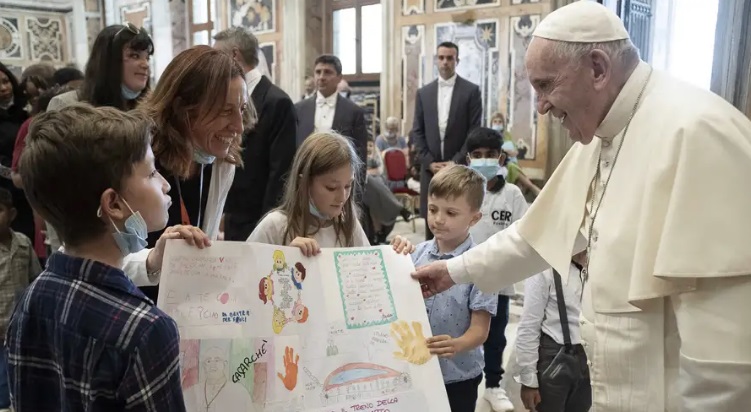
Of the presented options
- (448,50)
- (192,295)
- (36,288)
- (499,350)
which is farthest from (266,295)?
(448,50)

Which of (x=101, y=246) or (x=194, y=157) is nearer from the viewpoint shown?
(x=101, y=246)

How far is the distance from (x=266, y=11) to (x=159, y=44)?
4.08m

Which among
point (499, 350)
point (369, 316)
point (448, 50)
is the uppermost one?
point (448, 50)

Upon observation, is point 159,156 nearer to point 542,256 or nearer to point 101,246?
point 101,246

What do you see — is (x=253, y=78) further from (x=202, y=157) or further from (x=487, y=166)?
(x=202, y=157)

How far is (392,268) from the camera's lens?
6.81 ft

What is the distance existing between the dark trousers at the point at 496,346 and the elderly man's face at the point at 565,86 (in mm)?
2143

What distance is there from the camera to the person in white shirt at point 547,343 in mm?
2549

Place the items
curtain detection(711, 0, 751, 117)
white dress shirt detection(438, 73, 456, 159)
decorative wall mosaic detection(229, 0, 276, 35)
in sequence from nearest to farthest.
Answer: white dress shirt detection(438, 73, 456, 159) < curtain detection(711, 0, 751, 117) < decorative wall mosaic detection(229, 0, 276, 35)

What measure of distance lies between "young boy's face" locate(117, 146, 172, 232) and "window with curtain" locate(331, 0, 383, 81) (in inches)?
424

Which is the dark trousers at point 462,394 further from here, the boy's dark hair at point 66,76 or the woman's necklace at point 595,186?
the boy's dark hair at point 66,76

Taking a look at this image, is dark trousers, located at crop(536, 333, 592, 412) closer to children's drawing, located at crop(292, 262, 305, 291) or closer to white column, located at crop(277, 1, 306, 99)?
children's drawing, located at crop(292, 262, 305, 291)

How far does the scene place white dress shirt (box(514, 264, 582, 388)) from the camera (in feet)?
8.73

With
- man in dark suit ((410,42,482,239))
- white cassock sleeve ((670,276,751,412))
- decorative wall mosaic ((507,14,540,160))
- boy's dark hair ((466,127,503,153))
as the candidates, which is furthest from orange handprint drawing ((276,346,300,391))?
decorative wall mosaic ((507,14,540,160))
